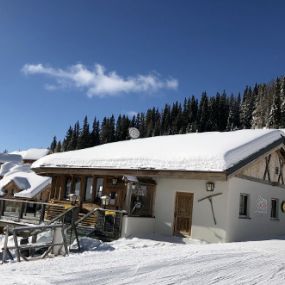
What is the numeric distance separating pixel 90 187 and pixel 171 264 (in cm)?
1093

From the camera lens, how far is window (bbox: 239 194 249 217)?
1686cm

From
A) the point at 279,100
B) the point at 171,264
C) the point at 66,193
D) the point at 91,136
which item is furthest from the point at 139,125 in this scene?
the point at 171,264

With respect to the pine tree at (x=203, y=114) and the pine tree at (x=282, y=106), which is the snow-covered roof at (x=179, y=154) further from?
the pine tree at (x=203, y=114)

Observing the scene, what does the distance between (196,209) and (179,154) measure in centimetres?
220

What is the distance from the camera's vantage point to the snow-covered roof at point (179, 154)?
1515 cm

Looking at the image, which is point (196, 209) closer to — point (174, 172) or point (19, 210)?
point (174, 172)

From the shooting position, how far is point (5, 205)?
19828mm

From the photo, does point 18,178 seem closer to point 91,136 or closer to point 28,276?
point 28,276

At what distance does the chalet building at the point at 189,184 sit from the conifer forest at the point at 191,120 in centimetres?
8790

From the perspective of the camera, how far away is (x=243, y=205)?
56.1ft

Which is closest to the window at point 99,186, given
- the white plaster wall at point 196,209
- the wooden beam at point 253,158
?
the white plaster wall at point 196,209

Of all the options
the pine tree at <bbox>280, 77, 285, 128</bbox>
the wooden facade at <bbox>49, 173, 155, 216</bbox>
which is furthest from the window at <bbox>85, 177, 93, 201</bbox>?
the pine tree at <bbox>280, 77, 285, 128</bbox>

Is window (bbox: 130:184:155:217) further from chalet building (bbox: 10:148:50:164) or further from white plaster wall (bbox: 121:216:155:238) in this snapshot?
chalet building (bbox: 10:148:50:164)

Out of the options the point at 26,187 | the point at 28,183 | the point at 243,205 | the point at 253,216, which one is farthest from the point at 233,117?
the point at 243,205
